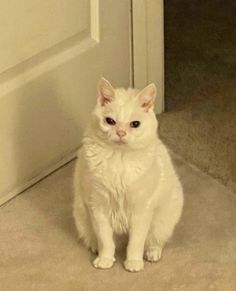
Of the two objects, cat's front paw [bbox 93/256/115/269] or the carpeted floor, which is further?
the carpeted floor

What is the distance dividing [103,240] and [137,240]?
8cm

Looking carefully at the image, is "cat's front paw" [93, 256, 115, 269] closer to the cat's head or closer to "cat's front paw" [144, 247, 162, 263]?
"cat's front paw" [144, 247, 162, 263]

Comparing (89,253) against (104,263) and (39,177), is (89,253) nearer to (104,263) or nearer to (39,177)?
(104,263)

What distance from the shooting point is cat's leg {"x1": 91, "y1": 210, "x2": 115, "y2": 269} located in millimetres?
1594

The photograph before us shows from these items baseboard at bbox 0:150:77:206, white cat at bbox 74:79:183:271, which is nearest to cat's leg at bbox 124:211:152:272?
white cat at bbox 74:79:183:271

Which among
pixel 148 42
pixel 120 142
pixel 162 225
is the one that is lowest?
pixel 162 225

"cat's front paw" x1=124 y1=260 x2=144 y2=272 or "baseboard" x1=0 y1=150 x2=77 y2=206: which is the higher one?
"cat's front paw" x1=124 y1=260 x2=144 y2=272

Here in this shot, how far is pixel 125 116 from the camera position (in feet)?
4.85

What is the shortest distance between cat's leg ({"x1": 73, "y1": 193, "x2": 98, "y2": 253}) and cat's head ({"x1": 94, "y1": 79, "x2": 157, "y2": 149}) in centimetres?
22

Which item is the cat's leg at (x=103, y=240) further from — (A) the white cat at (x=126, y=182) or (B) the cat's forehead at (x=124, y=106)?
(B) the cat's forehead at (x=124, y=106)

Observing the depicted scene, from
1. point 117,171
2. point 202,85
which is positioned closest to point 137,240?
point 117,171

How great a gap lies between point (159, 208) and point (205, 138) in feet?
1.93

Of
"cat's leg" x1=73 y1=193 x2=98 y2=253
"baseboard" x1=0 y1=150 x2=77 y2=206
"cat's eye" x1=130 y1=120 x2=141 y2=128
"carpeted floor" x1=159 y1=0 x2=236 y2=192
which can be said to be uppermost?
"cat's eye" x1=130 y1=120 x2=141 y2=128

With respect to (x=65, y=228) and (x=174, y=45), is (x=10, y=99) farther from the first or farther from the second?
(x=174, y=45)
